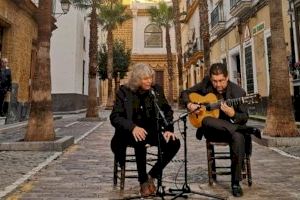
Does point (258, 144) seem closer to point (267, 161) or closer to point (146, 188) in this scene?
point (267, 161)

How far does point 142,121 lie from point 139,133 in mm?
395

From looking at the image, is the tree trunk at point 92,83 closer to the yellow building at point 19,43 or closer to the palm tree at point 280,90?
the yellow building at point 19,43

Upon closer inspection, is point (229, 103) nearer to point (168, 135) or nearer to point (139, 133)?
point (168, 135)

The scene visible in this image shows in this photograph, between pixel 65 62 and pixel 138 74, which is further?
pixel 65 62

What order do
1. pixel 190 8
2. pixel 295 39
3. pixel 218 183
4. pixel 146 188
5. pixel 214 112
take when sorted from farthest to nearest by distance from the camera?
1. pixel 190 8
2. pixel 295 39
3. pixel 218 183
4. pixel 214 112
5. pixel 146 188

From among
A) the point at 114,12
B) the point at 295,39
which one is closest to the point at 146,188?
the point at 295,39

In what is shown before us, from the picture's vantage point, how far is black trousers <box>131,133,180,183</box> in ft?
14.0

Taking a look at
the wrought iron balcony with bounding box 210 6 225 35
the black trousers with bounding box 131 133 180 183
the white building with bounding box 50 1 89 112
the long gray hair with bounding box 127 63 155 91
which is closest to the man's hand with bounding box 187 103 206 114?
the black trousers with bounding box 131 133 180 183

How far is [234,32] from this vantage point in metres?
21.1

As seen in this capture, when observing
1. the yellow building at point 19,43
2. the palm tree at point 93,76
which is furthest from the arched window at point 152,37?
the palm tree at point 93,76

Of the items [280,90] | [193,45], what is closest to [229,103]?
[280,90]

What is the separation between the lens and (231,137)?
4.41 meters

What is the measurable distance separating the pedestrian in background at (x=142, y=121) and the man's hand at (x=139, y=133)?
0.09 metres

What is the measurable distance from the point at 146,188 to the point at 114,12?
90.2 ft
